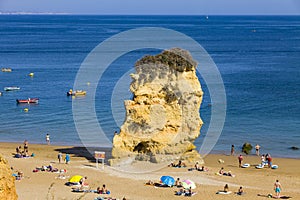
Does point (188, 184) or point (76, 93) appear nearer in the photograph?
point (188, 184)

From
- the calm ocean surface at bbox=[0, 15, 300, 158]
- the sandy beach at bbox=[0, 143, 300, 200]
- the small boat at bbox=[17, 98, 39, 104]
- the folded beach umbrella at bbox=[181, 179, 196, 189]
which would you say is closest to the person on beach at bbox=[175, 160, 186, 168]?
the sandy beach at bbox=[0, 143, 300, 200]

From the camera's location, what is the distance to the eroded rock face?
102ft

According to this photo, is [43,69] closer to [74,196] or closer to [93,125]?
[93,125]

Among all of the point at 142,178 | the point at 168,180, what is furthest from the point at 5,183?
the point at 142,178

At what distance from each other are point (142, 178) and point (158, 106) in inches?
156

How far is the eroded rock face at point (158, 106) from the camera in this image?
31.1m

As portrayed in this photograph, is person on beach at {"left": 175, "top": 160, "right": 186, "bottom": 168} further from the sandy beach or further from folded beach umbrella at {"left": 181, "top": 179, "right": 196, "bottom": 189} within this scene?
folded beach umbrella at {"left": 181, "top": 179, "right": 196, "bottom": 189}

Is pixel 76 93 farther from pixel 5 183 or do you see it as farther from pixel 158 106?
pixel 5 183

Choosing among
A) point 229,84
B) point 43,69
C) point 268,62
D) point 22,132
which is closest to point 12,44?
point 43,69

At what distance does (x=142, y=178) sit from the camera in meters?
29.7

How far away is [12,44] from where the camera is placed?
126 metres

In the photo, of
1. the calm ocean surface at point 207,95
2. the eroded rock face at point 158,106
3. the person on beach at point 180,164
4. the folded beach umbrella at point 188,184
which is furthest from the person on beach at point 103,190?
the calm ocean surface at point 207,95

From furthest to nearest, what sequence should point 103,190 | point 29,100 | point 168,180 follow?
point 29,100 → point 168,180 → point 103,190

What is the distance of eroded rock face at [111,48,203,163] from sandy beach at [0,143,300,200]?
110 centimetres
